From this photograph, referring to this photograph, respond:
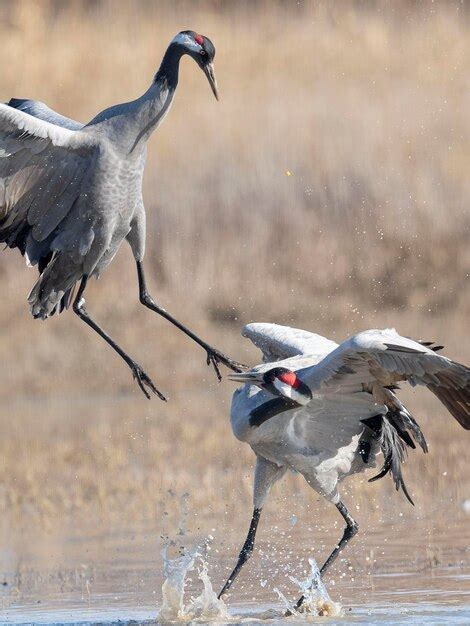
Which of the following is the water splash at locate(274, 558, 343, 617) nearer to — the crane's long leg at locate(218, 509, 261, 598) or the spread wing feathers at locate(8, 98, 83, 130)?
the crane's long leg at locate(218, 509, 261, 598)

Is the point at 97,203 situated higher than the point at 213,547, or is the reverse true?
the point at 97,203

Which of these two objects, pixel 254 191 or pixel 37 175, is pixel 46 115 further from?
pixel 254 191

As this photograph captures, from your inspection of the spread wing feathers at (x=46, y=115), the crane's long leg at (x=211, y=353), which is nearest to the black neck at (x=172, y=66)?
the spread wing feathers at (x=46, y=115)

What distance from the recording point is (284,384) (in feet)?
23.5

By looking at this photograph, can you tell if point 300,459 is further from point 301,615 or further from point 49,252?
point 49,252

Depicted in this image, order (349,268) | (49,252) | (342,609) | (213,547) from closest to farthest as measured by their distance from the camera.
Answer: (342,609) < (49,252) < (213,547) < (349,268)

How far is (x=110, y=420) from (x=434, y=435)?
7.52ft

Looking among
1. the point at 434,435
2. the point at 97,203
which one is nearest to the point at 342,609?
the point at 97,203

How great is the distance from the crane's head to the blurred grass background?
4185 mm

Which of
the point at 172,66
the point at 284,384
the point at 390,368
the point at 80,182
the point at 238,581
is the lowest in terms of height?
the point at 238,581

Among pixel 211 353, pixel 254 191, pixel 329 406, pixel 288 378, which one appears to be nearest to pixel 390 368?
pixel 288 378

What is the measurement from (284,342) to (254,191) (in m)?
7.35

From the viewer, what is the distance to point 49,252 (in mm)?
7848

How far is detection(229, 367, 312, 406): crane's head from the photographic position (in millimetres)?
7172
